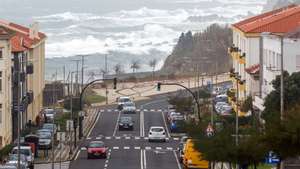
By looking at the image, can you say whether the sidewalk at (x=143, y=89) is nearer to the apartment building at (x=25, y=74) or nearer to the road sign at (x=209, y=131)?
the apartment building at (x=25, y=74)

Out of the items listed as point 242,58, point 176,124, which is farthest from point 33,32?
point 176,124

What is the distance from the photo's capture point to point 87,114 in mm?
98188

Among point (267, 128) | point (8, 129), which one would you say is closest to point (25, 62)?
point (8, 129)

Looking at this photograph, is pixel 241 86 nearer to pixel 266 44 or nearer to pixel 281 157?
pixel 266 44

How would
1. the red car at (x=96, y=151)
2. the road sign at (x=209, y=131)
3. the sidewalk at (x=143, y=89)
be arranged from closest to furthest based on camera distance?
the road sign at (x=209, y=131) < the red car at (x=96, y=151) < the sidewalk at (x=143, y=89)

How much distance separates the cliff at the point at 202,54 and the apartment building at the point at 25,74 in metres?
44.3

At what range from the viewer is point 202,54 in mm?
158875

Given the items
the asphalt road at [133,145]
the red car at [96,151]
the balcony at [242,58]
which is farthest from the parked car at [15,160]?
the balcony at [242,58]

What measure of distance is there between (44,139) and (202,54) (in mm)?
89469

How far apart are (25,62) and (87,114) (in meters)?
15.2

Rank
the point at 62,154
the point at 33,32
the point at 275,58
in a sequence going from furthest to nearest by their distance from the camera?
the point at 33,32, the point at 275,58, the point at 62,154

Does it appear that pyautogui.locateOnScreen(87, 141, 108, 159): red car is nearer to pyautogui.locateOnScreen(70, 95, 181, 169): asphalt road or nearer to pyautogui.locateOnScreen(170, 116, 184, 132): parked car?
pyautogui.locateOnScreen(70, 95, 181, 169): asphalt road

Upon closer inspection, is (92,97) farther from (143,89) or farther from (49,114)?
(49,114)

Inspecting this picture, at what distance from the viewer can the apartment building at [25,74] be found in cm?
7712
